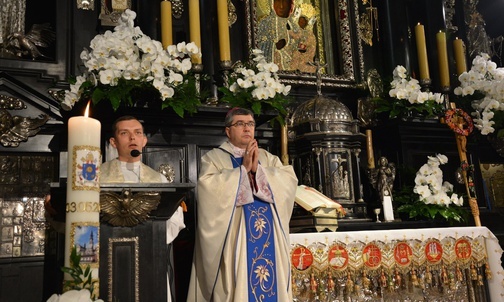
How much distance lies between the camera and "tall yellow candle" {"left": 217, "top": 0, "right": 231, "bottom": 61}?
5234mm

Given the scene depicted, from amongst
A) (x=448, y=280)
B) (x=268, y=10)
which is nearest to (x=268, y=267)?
(x=448, y=280)

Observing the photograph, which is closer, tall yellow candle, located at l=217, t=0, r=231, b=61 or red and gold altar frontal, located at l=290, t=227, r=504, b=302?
red and gold altar frontal, located at l=290, t=227, r=504, b=302

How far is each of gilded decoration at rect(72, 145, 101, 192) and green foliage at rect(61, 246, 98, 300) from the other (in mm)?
253

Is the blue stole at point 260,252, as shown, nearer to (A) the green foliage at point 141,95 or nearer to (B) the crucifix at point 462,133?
(A) the green foliage at point 141,95

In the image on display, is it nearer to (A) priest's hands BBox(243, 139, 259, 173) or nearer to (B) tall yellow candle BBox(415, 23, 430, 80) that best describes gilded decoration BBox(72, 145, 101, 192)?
(A) priest's hands BBox(243, 139, 259, 173)

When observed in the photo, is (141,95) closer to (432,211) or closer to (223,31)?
(223,31)

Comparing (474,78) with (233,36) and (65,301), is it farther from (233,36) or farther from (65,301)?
(65,301)

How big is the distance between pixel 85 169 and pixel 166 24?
3.15 meters

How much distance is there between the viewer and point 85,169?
223cm

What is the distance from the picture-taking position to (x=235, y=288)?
12.1 ft

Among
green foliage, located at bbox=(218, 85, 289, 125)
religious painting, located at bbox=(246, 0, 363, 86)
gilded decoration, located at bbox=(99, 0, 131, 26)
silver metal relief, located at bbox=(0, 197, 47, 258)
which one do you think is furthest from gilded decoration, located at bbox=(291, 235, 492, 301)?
gilded decoration, located at bbox=(99, 0, 131, 26)

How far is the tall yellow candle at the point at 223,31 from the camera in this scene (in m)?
5.23

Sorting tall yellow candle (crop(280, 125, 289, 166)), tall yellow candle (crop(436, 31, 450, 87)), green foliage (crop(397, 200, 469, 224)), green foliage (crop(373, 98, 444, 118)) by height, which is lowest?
green foliage (crop(397, 200, 469, 224))

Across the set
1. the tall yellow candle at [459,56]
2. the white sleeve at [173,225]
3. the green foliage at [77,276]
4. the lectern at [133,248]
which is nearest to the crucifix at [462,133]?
the tall yellow candle at [459,56]
